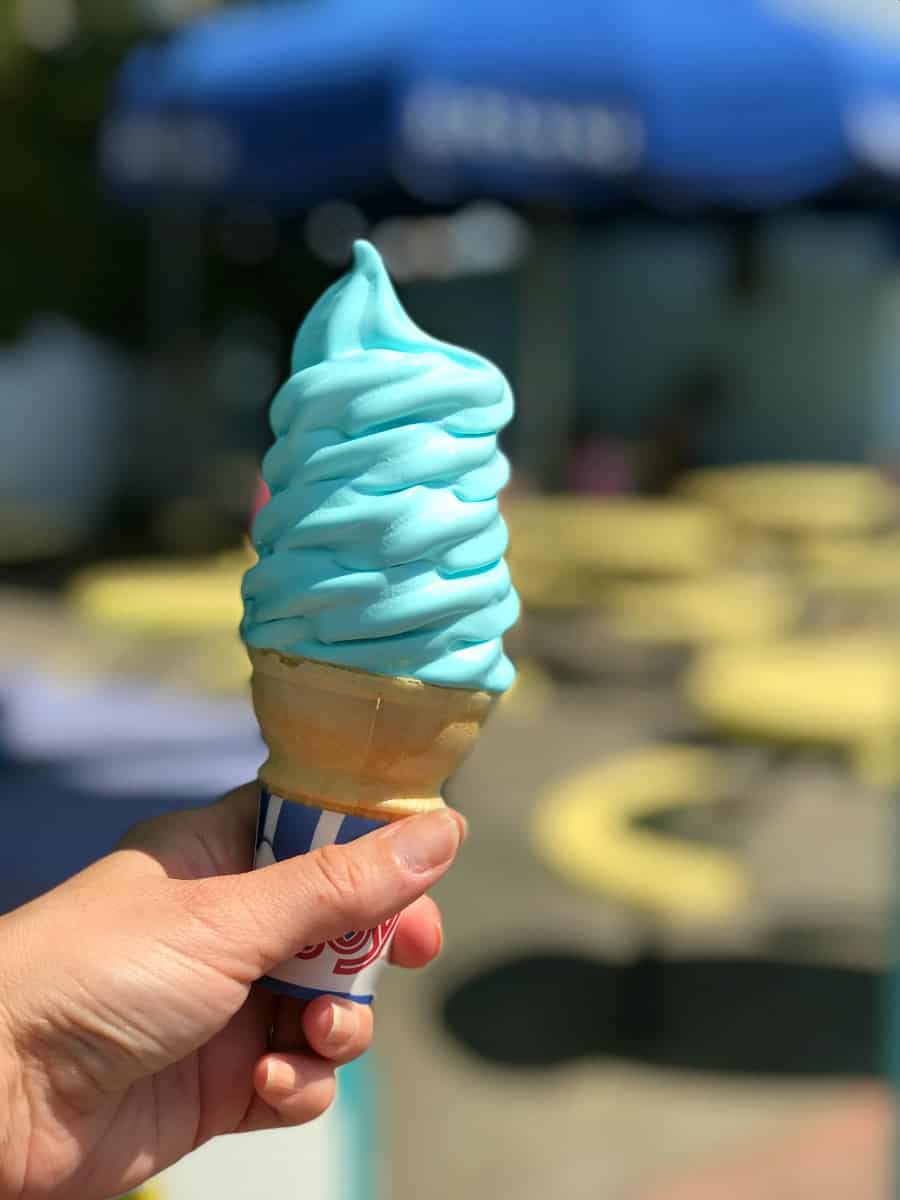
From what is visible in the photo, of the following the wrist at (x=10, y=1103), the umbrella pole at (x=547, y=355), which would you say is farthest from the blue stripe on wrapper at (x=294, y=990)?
the umbrella pole at (x=547, y=355)

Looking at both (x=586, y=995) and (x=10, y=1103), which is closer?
(x=10, y=1103)

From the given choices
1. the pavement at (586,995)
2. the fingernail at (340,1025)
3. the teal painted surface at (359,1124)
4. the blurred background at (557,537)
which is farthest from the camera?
the blurred background at (557,537)

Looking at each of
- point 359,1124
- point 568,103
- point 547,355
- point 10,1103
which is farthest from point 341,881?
point 547,355

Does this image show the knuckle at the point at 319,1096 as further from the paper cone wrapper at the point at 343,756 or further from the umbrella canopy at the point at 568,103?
the umbrella canopy at the point at 568,103

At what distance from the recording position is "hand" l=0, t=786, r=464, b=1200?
4.31 feet

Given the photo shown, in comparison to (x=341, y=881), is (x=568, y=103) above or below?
above

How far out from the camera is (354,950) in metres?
1.41

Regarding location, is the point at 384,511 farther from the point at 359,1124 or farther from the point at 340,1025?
the point at 359,1124

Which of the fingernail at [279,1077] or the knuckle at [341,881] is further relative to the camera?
the fingernail at [279,1077]

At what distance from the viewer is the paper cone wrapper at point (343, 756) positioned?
1.37m

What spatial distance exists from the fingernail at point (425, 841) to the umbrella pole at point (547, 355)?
8268mm

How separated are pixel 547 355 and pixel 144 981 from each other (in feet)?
39.0

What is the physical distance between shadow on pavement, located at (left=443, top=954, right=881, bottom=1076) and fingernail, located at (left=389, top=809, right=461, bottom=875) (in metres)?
2.62

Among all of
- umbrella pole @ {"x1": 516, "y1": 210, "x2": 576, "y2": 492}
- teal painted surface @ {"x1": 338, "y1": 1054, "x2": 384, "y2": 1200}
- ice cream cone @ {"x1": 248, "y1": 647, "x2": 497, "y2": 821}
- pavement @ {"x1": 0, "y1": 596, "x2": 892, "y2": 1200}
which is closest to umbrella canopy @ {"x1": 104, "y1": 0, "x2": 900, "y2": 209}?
pavement @ {"x1": 0, "y1": 596, "x2": 892, "y2": 1200}
